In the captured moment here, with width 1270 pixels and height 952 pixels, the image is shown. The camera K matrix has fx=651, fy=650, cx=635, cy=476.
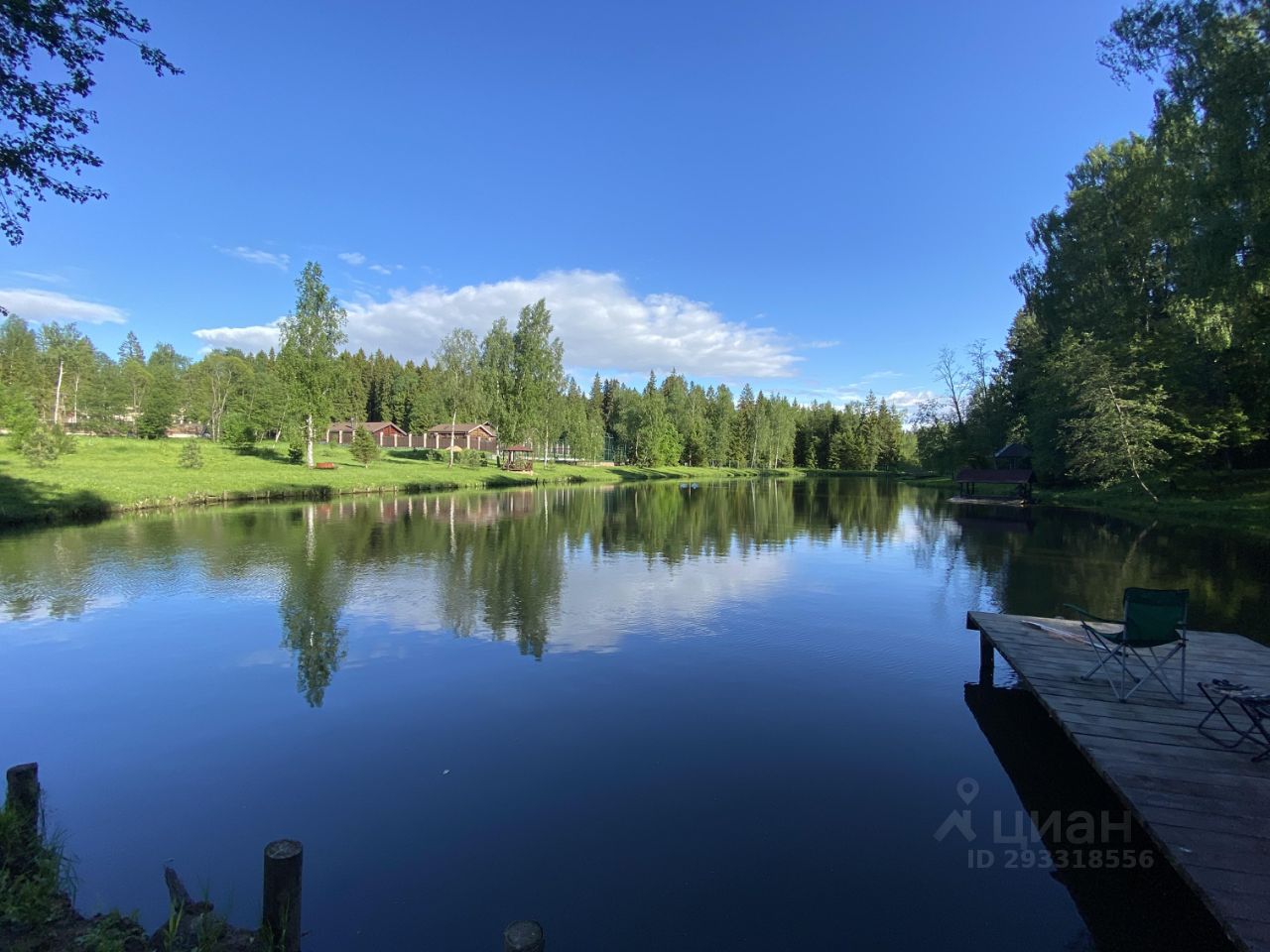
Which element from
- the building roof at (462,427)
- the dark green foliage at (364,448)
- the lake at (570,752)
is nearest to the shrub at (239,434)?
the dark green foliage at (364,448)

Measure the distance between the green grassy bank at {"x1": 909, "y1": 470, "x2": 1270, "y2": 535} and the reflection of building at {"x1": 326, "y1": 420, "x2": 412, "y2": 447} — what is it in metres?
72.0

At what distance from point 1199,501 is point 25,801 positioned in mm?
37756

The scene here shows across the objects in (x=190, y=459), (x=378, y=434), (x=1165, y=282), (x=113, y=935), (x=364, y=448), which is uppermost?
(x=1165, y=282)

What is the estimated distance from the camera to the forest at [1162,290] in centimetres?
1316

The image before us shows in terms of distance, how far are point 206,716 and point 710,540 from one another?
1703 centimetres

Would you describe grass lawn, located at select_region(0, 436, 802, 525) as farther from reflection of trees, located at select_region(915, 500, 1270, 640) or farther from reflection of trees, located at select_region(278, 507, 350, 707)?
reflection of trees, located at select_region(915, 500, 1270, 640)

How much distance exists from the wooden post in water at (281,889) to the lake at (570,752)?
450mm

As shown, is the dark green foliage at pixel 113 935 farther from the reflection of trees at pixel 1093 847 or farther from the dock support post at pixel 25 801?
the reflection of trees at pixel 1093 847

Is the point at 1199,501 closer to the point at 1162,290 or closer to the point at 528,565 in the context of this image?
the point at 1162,290

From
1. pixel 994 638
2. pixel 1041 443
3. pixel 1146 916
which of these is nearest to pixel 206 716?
pixel 1146 916

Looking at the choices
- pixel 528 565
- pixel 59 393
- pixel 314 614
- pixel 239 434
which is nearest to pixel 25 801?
pixel 314 614

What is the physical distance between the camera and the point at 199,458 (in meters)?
40.1

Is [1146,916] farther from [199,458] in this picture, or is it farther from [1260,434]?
[199,458]

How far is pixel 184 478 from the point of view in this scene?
34.8m
